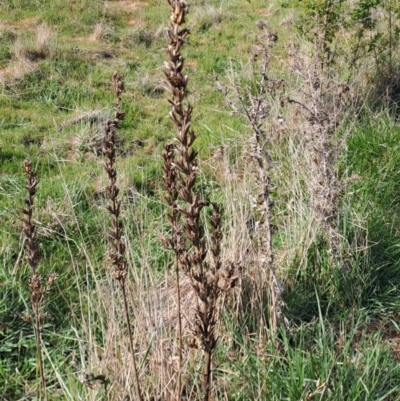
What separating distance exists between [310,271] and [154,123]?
383 centimetres

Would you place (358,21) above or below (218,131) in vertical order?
above

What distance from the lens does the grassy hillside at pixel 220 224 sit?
8.49 feet

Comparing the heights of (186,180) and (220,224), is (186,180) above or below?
above

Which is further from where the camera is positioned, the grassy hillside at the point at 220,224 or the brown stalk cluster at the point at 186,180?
the grassy hillside at the point at 220,224

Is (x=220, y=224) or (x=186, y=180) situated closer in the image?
(x=186, y=180)

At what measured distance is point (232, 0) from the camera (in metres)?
12.0

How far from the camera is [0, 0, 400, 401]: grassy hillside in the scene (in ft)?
8.49

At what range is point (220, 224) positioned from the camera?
2223 millimetres

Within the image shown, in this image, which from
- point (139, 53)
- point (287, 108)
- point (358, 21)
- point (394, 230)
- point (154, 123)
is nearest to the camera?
point (394, 230)

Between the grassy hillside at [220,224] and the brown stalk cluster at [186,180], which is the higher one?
the brown stalk cluster at [186,180]

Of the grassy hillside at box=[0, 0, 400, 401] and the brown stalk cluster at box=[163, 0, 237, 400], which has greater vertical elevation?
the brown stalk cluster at box=[163, 0, 237, 400]

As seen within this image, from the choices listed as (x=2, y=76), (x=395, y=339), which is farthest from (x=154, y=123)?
(x=395, y=339)

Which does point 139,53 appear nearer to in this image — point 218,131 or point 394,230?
point 218,131

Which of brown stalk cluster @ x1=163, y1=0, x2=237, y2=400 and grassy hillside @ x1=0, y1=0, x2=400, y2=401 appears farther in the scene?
grassy hillside @ x1=0, y1=0, x2=400, y2=401
